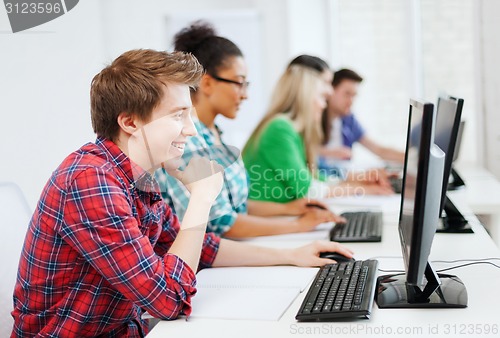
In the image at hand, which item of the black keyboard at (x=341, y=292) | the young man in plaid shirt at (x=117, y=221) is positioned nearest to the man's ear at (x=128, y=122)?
the young man in plaid shirt at (x=117, y=221)

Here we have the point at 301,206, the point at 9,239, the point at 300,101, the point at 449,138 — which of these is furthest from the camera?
the point at 300,101

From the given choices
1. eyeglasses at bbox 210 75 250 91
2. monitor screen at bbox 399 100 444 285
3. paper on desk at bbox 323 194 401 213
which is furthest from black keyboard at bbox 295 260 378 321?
paper on desk at bbox 323 194 401 213

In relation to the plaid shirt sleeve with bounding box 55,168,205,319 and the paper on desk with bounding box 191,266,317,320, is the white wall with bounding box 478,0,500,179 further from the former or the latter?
the plaid shirt sleeve with bounding box 55,168,205,319

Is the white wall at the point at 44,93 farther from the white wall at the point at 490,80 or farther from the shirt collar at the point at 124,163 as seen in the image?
the white wall at the point at 490,80

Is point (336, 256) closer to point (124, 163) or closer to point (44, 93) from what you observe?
point (124, 163)

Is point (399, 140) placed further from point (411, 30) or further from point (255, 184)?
point (255, 184)

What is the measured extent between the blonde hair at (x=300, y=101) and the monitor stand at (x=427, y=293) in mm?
1359

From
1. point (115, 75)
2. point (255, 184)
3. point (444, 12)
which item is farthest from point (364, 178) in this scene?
point (115, 75)

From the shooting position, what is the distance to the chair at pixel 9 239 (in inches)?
59.7

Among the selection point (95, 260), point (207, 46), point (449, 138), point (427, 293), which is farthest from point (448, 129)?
point (207, 46)

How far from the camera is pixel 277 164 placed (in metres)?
2.59

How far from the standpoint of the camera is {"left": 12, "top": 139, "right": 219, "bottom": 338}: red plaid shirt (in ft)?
4.13

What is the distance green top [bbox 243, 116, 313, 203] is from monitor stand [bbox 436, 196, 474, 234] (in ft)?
2.11

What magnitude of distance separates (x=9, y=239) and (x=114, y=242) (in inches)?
18.3
